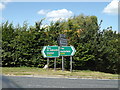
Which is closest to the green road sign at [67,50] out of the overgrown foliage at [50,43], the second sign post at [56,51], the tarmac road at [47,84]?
the second sign post at [56,51]

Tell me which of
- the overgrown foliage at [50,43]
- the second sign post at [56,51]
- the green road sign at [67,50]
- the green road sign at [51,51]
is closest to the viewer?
the green road sign at [67,50]

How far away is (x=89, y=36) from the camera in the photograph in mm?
23250

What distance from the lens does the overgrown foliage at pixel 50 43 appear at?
22312mm

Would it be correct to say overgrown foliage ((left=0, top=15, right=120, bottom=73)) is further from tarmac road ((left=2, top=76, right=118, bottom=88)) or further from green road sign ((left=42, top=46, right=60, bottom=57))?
tarmac road ((left=2, top=76, right=118, bottom=88))

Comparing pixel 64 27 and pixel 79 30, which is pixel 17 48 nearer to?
pixel 64 27

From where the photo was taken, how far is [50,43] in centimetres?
2231

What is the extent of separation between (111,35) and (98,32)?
2.79 meters

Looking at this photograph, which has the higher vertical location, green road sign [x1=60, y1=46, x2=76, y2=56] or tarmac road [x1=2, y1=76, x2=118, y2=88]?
green road sign [x1=60, y1=46, x2=76, y2=56]

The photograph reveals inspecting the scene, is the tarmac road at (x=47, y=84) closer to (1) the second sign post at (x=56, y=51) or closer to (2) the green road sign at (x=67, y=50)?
(2) the green road sign at (x=67, y=50)

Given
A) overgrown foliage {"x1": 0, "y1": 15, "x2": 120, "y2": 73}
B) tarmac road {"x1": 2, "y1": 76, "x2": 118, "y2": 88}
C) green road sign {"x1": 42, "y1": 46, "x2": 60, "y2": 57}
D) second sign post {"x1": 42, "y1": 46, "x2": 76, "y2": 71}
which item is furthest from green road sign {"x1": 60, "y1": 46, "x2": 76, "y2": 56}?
tarmac road {"x1": 2, "y1": 76, "x2": 118, "y2": 88}

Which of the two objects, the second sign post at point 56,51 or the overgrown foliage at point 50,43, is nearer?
the second sign post at point 56,51

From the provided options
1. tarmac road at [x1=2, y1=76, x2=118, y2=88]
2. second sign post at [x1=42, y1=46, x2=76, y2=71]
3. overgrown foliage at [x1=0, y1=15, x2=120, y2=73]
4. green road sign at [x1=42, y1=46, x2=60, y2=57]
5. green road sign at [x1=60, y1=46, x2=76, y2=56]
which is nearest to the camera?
tarmac road at [x1=2, y1=76, x2=118, y2=88]

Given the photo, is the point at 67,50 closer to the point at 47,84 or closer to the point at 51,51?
the point at 51,51

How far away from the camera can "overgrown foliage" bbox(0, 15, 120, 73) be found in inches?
878
